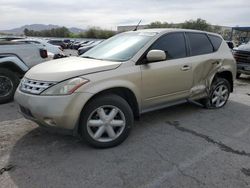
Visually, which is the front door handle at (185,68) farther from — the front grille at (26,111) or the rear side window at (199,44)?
the front grille at (26,111)

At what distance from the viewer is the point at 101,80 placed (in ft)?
12.3

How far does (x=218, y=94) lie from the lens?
5914mm

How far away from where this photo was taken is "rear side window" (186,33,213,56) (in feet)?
17.0

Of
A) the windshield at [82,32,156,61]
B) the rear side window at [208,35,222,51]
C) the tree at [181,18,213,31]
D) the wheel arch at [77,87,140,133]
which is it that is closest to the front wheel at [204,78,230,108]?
the rear side window at [208,35,222,51]

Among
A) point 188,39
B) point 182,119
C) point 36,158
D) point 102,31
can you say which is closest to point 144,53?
point 188,39

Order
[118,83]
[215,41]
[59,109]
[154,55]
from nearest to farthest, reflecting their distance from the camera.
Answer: [59,109], [118,83], [154,55], [215,41]

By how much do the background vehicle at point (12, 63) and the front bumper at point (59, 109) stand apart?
2930 millimetres

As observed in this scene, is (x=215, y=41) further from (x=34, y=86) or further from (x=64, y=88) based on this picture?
(x=34, y=86)

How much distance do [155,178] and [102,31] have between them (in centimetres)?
7558

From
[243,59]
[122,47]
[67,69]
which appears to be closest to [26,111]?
[67,69]

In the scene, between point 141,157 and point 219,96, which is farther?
point 219,96

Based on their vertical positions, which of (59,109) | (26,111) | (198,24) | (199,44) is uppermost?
(199,44)

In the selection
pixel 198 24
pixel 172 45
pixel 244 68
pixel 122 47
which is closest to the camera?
pixel 122 47

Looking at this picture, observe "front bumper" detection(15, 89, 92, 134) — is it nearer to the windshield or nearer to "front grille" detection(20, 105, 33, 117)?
"front grille" detection(20, 105, 33, 117)
